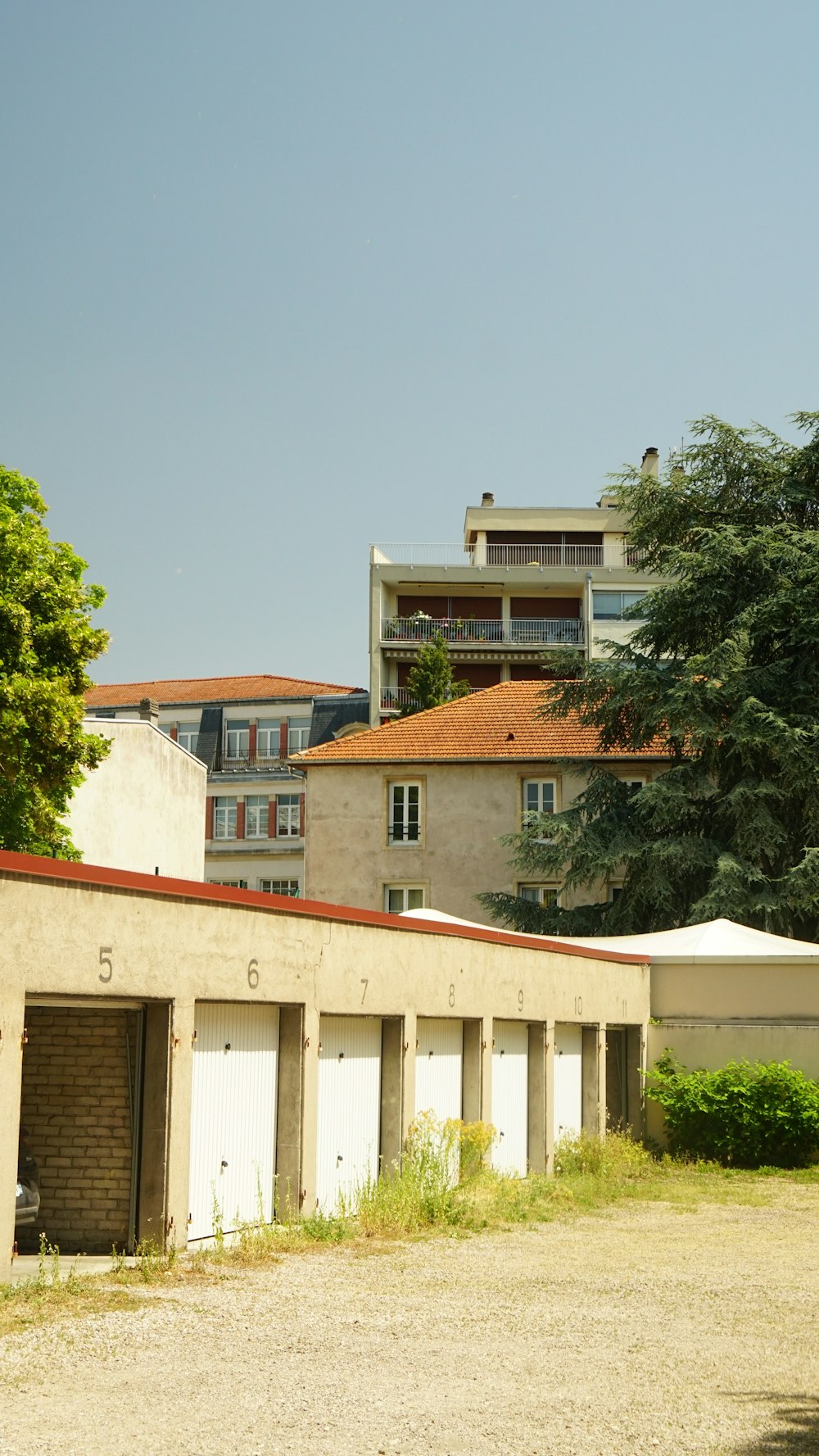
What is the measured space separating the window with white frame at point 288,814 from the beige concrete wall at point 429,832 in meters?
33.5

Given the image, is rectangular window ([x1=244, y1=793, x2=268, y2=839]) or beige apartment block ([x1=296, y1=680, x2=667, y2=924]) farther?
rectangular window ([x1=244, y1=793, x2=268, y2=839])

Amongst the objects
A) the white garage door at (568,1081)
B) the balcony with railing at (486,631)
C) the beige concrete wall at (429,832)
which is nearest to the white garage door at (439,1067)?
the white garage door at (568,1081)

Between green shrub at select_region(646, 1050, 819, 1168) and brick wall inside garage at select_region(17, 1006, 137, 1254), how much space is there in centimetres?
1365

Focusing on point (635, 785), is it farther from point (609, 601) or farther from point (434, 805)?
point (609, 601)

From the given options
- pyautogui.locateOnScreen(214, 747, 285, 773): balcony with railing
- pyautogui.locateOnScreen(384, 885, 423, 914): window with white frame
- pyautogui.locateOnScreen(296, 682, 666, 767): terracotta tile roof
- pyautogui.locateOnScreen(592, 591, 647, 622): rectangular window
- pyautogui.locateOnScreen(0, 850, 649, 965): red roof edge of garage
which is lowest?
pyautogui.locateOnScreen(0, 850, 649, 965): red roof edge of garage

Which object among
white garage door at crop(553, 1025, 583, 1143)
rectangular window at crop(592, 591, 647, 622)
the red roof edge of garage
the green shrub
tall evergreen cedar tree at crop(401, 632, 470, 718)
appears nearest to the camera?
A: the red roof edge of garage

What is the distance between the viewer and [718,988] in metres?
27.6

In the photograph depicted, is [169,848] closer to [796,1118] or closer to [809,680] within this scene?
[809,680]

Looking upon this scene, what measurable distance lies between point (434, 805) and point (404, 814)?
932 millimetres

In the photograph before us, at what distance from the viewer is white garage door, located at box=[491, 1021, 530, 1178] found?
2197 cm

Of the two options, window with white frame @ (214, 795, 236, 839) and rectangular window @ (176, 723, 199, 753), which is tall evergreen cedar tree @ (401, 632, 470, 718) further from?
rectangular window @ (176, 723, 199, 753)

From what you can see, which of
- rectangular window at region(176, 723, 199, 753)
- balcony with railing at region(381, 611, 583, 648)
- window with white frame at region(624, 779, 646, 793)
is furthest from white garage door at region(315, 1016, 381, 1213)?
rectangular window at region(176, 723, 199, 753)

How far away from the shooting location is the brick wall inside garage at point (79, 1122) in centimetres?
1410

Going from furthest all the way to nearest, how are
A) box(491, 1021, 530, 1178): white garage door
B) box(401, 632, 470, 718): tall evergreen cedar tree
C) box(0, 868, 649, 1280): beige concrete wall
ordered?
1. box(401, 632, 470, 718): tall evergreen cedar tree
2. box(491, 1021, 530, 1178): white garage door
3. box(0, 868, 649, 1280): beige concrete wall
